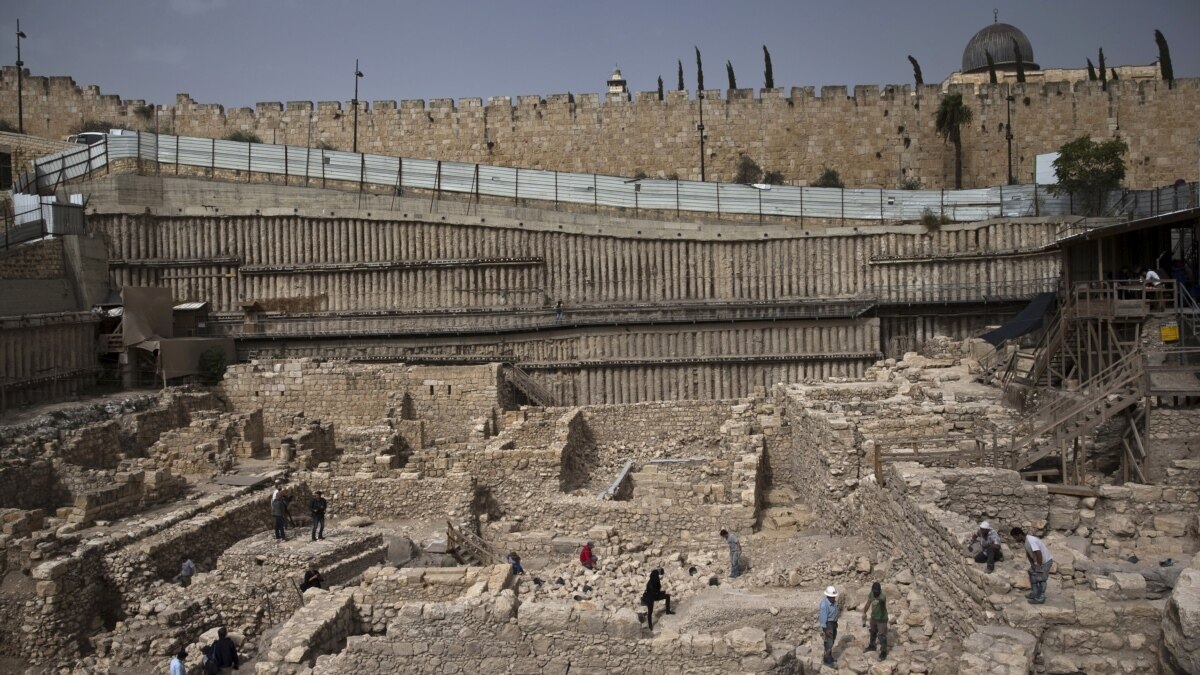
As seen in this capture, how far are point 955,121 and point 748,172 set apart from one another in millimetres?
7118

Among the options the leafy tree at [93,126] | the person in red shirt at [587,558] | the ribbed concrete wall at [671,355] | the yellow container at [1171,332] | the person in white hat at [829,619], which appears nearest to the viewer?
the person in white hat at [829,619]

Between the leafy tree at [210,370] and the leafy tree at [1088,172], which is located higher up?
the leafy tree at [1088,172]

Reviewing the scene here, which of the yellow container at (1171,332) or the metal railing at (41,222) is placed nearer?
the yellow container at (1171,332)

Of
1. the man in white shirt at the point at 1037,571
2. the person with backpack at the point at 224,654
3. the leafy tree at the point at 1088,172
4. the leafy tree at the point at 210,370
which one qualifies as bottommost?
the person with backpack at the point at 224,654

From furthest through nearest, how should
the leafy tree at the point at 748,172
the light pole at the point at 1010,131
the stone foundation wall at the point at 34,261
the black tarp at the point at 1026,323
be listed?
the light pole at the point at 1010,131 < the leafy tree at the point at 748,172 < the stone foundation wall at the point at 34,261 < the black tarp at the point at 1026,323

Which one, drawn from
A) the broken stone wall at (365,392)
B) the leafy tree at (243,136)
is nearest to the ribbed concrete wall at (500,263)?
the broken stone wall at (365,392)

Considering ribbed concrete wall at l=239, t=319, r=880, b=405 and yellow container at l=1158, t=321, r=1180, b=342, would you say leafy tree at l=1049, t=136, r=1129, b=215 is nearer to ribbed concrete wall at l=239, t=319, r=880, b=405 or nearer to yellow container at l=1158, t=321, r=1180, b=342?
ribbed concrete wall at l=239, t=319, r=880, b=405

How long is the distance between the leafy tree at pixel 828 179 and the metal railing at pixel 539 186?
5.00 metres

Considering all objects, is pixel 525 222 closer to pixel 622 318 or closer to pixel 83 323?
pixel 622 318

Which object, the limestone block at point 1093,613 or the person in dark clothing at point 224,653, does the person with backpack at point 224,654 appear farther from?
the limestone block at point 1093,613

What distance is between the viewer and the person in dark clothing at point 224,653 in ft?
39.7

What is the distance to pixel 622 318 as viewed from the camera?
2597 cm

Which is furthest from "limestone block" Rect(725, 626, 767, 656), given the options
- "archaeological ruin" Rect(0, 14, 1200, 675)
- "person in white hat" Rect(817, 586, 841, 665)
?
"person in white hat" Rect(817, 586, 841, 665)

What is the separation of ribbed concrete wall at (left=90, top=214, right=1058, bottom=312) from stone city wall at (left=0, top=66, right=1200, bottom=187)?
9.03 metres
